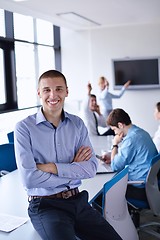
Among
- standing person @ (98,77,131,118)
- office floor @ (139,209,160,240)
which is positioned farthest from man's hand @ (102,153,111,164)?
standing person @ (98,77,131,118)

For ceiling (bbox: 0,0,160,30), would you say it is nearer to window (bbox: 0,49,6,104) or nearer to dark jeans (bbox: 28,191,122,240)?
window (bbox: 0,49,6,104)

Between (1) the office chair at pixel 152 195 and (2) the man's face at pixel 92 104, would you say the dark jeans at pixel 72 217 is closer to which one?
(1) the office chair at pixel 152 195

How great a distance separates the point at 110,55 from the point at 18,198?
19.9 feet

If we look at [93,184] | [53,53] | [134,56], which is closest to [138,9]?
[134,56]

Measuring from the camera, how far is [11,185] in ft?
9.30

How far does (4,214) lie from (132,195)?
1360 mm

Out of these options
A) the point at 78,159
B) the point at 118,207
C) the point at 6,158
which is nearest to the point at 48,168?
the point at 78,159

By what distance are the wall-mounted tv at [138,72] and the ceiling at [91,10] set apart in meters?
0.88

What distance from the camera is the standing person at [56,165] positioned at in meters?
2.07

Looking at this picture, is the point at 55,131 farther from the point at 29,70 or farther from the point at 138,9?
the point at 29,70

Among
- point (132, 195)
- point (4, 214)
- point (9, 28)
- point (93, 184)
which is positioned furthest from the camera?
point (9, 28)

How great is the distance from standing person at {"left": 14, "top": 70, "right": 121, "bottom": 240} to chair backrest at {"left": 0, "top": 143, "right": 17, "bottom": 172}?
1.53 meters

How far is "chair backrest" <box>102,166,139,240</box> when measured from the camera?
2287 mm

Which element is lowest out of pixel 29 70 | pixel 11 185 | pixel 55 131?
pixel 11 185
